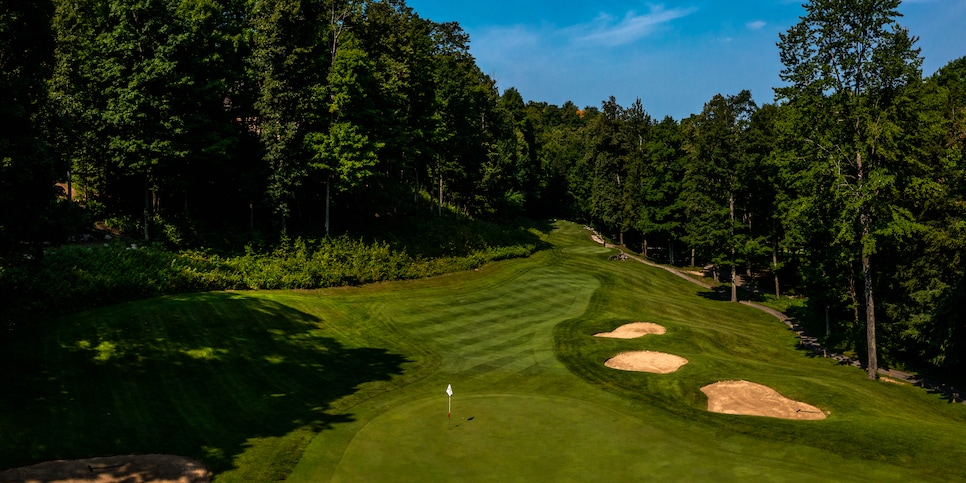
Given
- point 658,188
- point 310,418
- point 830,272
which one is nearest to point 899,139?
point 830,272

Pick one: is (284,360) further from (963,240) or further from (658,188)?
(658,188)

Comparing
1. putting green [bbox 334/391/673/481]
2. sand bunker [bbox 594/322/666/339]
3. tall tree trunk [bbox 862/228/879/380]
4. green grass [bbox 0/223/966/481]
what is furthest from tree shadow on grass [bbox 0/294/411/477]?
tall tree trunk [bbox 862/228/879/380]

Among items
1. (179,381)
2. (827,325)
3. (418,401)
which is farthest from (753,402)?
(827,325)

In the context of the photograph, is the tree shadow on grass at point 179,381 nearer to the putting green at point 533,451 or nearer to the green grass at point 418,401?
the green grass at point 418,401

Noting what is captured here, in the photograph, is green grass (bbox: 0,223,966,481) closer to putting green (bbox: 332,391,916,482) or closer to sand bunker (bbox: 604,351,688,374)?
putting green (bbox: 332,391,916,482)

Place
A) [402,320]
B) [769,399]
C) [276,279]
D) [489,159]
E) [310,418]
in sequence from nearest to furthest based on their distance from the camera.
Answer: [310,418] → [769,399] → [402,320] → [276,279] → [489,159]

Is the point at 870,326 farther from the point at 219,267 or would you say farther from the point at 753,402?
the point at 219,267
